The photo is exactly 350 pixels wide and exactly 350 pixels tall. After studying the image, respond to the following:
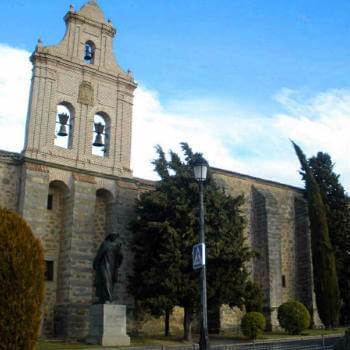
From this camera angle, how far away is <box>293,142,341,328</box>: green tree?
23469mm

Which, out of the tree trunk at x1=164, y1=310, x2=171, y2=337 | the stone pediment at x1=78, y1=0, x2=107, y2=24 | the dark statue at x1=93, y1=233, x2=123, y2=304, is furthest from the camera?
the stone pediment at x1=78, y1=0, x2=107, y2=24

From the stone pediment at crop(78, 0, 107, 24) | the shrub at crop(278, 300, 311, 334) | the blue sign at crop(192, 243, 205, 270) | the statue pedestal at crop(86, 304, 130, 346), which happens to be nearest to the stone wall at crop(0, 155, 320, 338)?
the statue pedestal at crop(86, 304, 130, 346)

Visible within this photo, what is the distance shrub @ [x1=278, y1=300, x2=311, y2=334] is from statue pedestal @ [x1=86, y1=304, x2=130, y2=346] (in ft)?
27.4

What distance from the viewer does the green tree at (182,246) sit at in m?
17.5

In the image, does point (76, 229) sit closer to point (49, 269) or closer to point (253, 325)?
point (49, 269)

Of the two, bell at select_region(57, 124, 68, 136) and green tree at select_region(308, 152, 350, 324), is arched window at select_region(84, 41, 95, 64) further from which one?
green tree at select_region(308, 152, 350, 324)

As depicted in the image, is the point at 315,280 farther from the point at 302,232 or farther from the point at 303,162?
the point at 303,162

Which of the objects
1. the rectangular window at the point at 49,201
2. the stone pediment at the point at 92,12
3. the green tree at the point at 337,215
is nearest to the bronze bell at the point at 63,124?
the rectangular window at the point at 49,201

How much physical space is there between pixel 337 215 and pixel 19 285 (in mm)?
21110

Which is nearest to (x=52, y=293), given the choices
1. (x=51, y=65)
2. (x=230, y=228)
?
(x=230, y=228)

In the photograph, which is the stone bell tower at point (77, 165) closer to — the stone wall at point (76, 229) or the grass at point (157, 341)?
the stone wall at point (76, 229)

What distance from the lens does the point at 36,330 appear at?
30.0 ft

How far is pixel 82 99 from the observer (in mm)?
20734

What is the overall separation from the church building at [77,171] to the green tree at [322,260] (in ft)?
6.82
